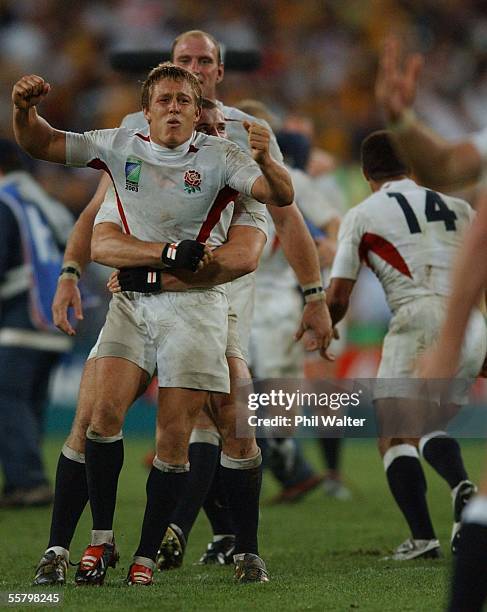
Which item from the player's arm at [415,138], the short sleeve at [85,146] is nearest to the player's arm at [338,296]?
the short sleeve at [85,146]

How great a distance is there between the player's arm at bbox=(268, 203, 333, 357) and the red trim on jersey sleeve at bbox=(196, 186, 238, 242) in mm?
547

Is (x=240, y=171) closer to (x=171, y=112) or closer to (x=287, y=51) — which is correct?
(x=171, y=112)

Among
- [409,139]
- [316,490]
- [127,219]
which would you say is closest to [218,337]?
[127,219]

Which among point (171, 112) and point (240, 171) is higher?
point (171, 112)

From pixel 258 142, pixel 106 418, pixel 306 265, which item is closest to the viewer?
pixel 258 142

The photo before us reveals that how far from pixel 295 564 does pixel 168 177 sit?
204 cm

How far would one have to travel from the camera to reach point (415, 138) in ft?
10.00

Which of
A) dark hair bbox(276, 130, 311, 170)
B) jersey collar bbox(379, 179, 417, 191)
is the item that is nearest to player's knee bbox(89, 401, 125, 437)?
jersey collar bbox(379, 179, 417, 191)

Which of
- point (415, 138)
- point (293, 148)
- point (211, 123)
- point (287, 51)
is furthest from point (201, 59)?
point (287, 51)

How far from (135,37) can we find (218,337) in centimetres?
1243

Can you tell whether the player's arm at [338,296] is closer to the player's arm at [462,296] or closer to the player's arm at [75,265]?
Answer: the player's arm at [75,265]

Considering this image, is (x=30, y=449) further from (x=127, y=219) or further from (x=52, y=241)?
(x=127, y=219)

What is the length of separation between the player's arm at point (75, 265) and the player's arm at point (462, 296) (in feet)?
8.73

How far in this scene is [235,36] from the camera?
55.1 feet
